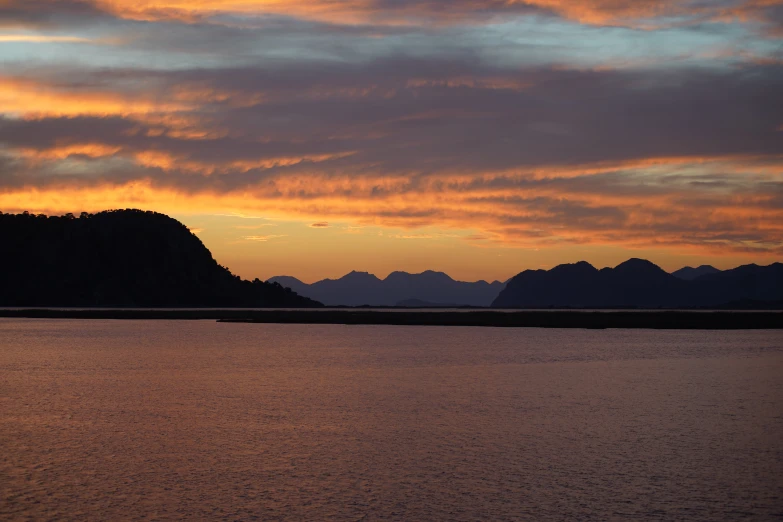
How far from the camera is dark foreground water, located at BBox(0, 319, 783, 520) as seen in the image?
19625mm

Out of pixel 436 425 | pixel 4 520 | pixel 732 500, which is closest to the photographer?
pixel 4 520

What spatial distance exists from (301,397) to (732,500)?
24954mm

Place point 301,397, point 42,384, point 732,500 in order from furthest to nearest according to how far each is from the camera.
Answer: point 42,384, point 301,397, point 732,500

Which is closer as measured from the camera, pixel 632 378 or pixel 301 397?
pixel 301 397

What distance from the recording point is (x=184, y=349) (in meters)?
85.1

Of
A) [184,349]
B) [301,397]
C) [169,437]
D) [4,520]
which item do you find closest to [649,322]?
[184,349]

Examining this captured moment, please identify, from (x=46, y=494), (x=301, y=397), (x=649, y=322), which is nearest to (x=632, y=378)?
(x=301, y=397)

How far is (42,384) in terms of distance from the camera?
4750 cm

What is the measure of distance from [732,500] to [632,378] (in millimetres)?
33687

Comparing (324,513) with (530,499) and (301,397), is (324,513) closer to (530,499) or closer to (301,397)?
(530,499)

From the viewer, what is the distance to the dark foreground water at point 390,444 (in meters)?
19.6

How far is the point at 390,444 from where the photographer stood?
2773 centimetres

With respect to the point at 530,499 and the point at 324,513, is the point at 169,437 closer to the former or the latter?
the point at 324,513

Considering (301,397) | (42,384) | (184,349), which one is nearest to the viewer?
(301,397)
